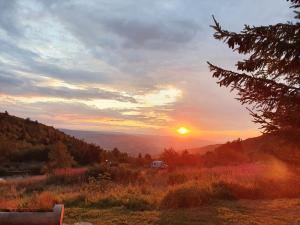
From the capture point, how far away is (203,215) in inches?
516

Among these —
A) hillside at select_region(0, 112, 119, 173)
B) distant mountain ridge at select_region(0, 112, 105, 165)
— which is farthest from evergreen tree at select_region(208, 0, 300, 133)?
distant mountain ridge at select_region(0, 112, 105, 165)

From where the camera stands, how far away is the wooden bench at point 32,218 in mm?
8312

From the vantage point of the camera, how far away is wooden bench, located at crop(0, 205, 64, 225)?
327 inches

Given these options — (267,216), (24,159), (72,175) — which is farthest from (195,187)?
(24,159)

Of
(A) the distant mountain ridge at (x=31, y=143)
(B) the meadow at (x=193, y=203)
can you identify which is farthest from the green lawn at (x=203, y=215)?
(A) the distant mountain ridge at (x=31, y=143)

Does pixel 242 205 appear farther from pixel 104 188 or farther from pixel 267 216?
pixel 104 188

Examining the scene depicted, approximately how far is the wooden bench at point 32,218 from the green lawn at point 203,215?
3512 millimetres

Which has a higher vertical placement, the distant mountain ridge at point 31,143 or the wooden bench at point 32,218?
the distant mountain ridge at point 31,143

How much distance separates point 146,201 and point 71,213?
8.48 feet

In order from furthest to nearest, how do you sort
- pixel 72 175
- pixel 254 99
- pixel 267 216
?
1. pixel 72 175
2. pixel 267 216
3. pixel 254 99

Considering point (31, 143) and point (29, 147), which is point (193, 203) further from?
point (31, 143)

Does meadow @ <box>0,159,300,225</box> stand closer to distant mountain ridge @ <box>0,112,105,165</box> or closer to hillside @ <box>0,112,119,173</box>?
hillside @ <box>0,112,119,173</box>

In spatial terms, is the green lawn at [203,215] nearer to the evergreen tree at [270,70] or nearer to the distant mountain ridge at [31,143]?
the evergreen tree at [270,70]

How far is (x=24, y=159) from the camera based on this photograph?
63250mm
